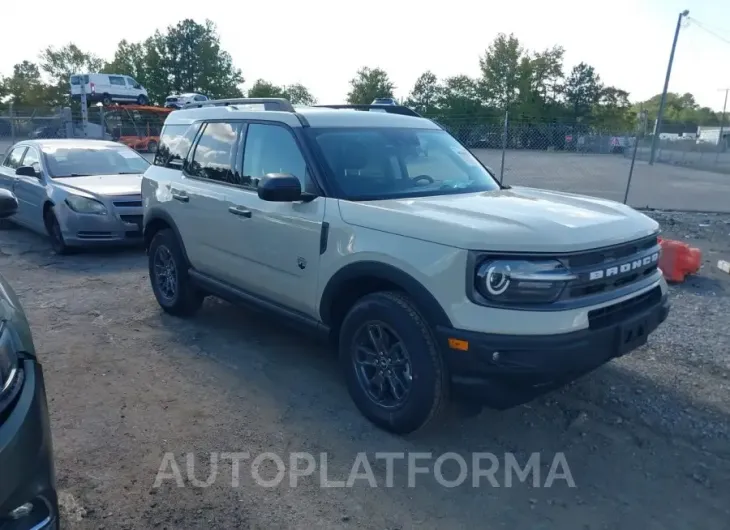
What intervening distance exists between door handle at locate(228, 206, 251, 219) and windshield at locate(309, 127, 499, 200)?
771mm

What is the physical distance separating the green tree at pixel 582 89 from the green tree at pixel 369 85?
2002cm

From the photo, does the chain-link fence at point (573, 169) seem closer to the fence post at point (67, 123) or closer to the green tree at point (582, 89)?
the fence post at point (67, 123)

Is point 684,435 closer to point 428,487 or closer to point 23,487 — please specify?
point 428,487

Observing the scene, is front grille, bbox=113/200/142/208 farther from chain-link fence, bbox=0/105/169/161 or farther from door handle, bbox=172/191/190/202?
chain-link fence, bbox=0/105/169/161

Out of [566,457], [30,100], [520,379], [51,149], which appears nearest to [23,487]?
[520,379]

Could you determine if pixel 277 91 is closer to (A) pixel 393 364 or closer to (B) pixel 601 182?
(B) pixel 601 182

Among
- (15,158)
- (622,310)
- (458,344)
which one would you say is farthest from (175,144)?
(15,158)

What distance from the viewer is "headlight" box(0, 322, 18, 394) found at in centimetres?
212

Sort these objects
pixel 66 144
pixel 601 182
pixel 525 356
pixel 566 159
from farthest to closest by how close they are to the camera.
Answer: pixel 566 159 < pixel 601 182 < pixel 66 144 < pixel 525 356

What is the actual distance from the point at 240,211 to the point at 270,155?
48 centimetres

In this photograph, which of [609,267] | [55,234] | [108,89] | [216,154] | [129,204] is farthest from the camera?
[108,89]

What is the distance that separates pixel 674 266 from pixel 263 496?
5.52 metres

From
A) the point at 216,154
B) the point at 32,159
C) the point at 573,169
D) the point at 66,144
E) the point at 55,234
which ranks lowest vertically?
the point at 55,234

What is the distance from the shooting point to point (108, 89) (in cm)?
3788
